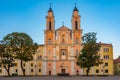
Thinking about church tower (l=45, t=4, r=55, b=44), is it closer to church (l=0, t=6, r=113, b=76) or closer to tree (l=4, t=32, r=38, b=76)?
church (l=0, t=6, r=113, b=76)

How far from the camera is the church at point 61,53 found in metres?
103

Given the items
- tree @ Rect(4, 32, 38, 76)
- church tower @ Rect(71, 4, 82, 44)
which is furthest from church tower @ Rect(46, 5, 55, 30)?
tree @ Rect(4, 32, 38, 76)

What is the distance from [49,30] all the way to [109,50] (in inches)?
971

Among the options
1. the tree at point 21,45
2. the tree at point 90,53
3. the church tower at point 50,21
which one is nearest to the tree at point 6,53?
the tree at point 21,45

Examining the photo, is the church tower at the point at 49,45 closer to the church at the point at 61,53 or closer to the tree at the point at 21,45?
the church at the point at 61,53

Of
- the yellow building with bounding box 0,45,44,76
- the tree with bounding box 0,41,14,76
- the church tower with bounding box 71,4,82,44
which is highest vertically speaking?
the church tower with bounding box 71,4,82,44

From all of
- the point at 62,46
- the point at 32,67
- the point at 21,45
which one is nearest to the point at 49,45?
the point at 62,46

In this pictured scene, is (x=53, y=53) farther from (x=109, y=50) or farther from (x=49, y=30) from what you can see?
(x=109, y=50)

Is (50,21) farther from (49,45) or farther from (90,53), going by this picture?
(90,53)

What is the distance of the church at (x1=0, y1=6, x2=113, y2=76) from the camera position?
102625mm

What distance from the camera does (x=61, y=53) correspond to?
105 meters

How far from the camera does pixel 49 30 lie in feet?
347

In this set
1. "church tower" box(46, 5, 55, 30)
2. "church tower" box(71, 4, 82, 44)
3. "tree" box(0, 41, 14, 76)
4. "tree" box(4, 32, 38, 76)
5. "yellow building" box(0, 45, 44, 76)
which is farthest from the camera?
"yellow building" box(0, 45, 44, 76)


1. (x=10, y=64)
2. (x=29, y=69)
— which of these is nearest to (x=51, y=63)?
Answer: (x=29, y=69)
